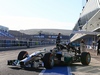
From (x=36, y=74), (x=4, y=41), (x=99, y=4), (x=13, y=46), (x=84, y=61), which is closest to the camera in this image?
(x=36, y=74)

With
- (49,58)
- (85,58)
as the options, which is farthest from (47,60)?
(85,58)

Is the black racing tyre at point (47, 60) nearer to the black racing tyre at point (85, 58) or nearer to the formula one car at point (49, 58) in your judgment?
the formula one car at point (49, 58)

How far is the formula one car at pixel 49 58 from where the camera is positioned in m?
12.4

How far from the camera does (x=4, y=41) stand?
1515 inches

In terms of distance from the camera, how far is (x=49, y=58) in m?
12.3

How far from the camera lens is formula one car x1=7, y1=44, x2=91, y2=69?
12.4m

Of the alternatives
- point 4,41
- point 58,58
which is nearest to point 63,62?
point 58,58

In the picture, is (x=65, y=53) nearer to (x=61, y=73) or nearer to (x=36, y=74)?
(x=61, y=73)

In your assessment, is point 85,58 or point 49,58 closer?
point 49,58

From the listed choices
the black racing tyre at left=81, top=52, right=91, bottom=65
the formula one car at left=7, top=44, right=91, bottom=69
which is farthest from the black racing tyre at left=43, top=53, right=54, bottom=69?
the black racing tyre at left=81, top=52, right=91, bottom=65

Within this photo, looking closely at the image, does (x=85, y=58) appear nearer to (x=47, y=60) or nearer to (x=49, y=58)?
(x=49, y=58)

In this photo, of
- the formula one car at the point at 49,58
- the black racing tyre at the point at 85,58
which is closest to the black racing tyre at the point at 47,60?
the formula one car at the point at 49,58

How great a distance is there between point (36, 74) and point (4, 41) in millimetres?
28609

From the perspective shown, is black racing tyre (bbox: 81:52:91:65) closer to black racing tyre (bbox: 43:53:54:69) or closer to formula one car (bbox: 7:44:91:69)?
formula one car (bbox: 7:44:91:69)
